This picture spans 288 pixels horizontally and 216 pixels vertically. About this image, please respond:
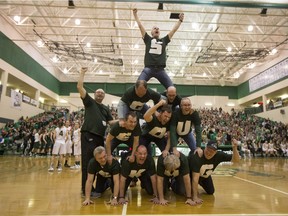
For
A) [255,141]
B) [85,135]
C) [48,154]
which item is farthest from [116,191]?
[255,141]

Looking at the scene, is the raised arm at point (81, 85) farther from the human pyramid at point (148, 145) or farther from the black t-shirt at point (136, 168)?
the black t-shirt at point (136, 168)

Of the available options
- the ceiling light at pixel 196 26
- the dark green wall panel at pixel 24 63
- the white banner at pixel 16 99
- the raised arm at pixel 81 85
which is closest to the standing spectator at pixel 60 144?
the raised arm at pixel 81 85

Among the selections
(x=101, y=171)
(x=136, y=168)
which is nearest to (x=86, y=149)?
(x=101, y=171)

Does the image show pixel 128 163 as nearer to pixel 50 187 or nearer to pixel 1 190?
pixel 50 187

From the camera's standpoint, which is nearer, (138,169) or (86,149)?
(138,169)

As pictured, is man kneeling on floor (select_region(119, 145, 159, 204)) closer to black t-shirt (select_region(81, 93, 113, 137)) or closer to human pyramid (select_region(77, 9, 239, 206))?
human pyramid (select_region(77, 9, 239, 206))

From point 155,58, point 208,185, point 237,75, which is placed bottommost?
point 208,185

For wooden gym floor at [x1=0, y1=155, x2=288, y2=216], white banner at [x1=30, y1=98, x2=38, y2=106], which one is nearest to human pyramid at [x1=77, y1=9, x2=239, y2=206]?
wooden gym floor at [x1=0, y1=155, x2=288, y2=216]

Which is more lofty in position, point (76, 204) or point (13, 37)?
point (13, 37)

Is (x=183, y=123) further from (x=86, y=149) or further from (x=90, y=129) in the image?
(x=86, y=149)

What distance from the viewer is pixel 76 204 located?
3.73 m

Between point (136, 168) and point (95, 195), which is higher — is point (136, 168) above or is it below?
above

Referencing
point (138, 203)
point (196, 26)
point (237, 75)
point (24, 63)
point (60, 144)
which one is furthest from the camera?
point (237, 75)

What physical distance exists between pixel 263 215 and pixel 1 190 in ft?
15.8
